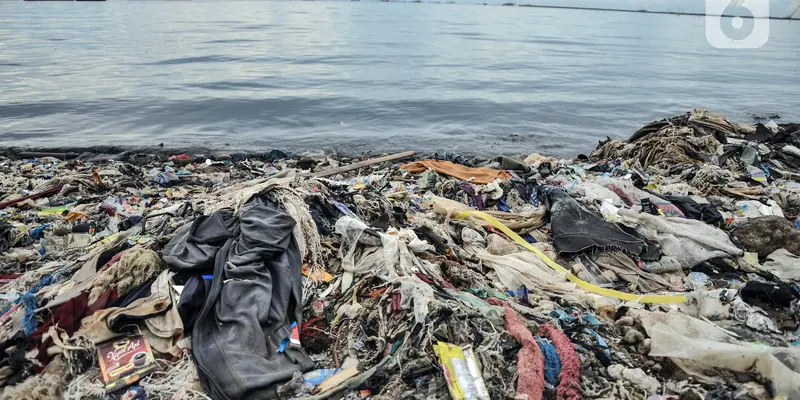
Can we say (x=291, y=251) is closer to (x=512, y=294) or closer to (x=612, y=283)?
(x=512, y=294)

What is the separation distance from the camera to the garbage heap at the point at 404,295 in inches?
123

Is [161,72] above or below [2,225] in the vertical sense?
above

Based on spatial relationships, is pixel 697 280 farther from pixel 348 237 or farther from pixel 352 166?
pixel 352 166

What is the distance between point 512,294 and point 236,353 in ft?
8.68

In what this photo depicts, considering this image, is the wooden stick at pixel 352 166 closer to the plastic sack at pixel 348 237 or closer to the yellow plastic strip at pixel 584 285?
the plastic sack at pixel 348 237

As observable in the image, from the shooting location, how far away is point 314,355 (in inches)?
143

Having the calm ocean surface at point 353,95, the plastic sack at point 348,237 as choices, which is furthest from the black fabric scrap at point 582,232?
the calm ocean surface at point 353,95

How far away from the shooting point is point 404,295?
3820 millimetres

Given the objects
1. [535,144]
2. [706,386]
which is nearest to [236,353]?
[706,386]

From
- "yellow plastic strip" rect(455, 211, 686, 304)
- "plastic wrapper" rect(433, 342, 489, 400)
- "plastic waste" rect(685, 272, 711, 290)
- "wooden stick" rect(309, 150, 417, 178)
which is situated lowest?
"plastic waste" rect(685, 272, 711, 290)

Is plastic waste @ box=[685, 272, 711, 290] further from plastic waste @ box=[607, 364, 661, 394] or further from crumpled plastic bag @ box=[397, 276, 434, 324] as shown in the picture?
crumpled plastic bag @ box=[397, 276, 434, 324]

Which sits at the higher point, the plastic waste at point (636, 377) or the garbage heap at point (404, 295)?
the garbage heap at point (404, 295)

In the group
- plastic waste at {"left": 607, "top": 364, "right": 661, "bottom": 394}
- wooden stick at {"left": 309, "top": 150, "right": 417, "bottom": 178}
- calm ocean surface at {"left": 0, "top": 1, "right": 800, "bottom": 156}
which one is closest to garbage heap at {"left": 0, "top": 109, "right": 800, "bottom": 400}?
plastic waste at {"left": 607, "top": 364, "right": 661, "bottom": 394}

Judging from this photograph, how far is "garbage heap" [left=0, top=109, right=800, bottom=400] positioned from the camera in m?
3.12
